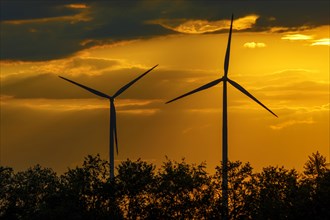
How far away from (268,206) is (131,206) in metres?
25.2

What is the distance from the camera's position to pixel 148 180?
160 meters

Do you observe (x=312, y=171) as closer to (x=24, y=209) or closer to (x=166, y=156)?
(x=166, y=156)

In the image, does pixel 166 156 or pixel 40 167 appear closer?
pixel 166 156

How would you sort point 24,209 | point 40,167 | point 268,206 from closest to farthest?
point 268,206 < point 24,209 < point 40,167

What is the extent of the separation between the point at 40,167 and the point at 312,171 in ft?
172

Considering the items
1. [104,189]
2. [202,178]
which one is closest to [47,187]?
[104,189]

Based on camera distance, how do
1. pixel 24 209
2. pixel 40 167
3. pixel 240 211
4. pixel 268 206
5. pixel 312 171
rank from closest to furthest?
1. pixel 268 206
2. pixel 240 211
3. pixel 312 171
4. pixel 24 209
5. pixel 40 167

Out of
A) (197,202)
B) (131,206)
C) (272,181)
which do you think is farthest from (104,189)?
(272,181)

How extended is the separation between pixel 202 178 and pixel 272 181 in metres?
11.1

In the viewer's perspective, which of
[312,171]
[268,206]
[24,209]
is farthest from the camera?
[24,209]

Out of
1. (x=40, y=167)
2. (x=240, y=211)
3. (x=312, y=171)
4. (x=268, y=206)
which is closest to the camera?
(x=268, y=206)

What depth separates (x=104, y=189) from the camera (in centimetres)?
15912

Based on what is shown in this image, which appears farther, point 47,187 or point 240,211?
point 47,187

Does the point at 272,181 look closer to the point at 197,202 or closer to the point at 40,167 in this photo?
the point at 197,202
